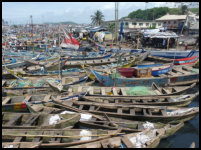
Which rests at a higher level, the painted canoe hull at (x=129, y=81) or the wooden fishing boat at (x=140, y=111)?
Result: the painted canoe hull at (x=129, y=81)

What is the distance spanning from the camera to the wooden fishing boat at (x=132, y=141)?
24.0 feet

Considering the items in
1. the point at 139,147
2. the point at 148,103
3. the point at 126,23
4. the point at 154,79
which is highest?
the point at 126,23

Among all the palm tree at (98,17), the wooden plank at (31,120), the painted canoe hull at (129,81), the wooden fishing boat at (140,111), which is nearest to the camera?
the wooden plank at (31,120)

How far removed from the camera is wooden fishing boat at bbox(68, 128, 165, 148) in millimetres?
→ 7309

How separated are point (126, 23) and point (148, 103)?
4581cm

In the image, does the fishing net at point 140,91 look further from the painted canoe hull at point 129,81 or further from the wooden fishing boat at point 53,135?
the wooden fishing boat at point 53,135

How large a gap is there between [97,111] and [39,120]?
3615 millimetres

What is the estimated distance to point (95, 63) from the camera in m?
24.0

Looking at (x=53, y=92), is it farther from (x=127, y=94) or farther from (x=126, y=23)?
(x=126, y=23)

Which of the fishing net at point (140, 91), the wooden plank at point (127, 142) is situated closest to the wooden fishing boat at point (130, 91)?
the fishing net at point (140, 91)

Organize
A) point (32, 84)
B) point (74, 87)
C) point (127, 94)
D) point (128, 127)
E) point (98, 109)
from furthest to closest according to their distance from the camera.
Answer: point (32, 84)
point (74, 87)
point (127, 94)
point (98, 109)
point (128, 127)

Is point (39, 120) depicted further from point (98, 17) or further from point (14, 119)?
point (98, 17)

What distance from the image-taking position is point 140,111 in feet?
35.9

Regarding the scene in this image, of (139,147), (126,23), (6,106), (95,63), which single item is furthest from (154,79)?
(126,23)
